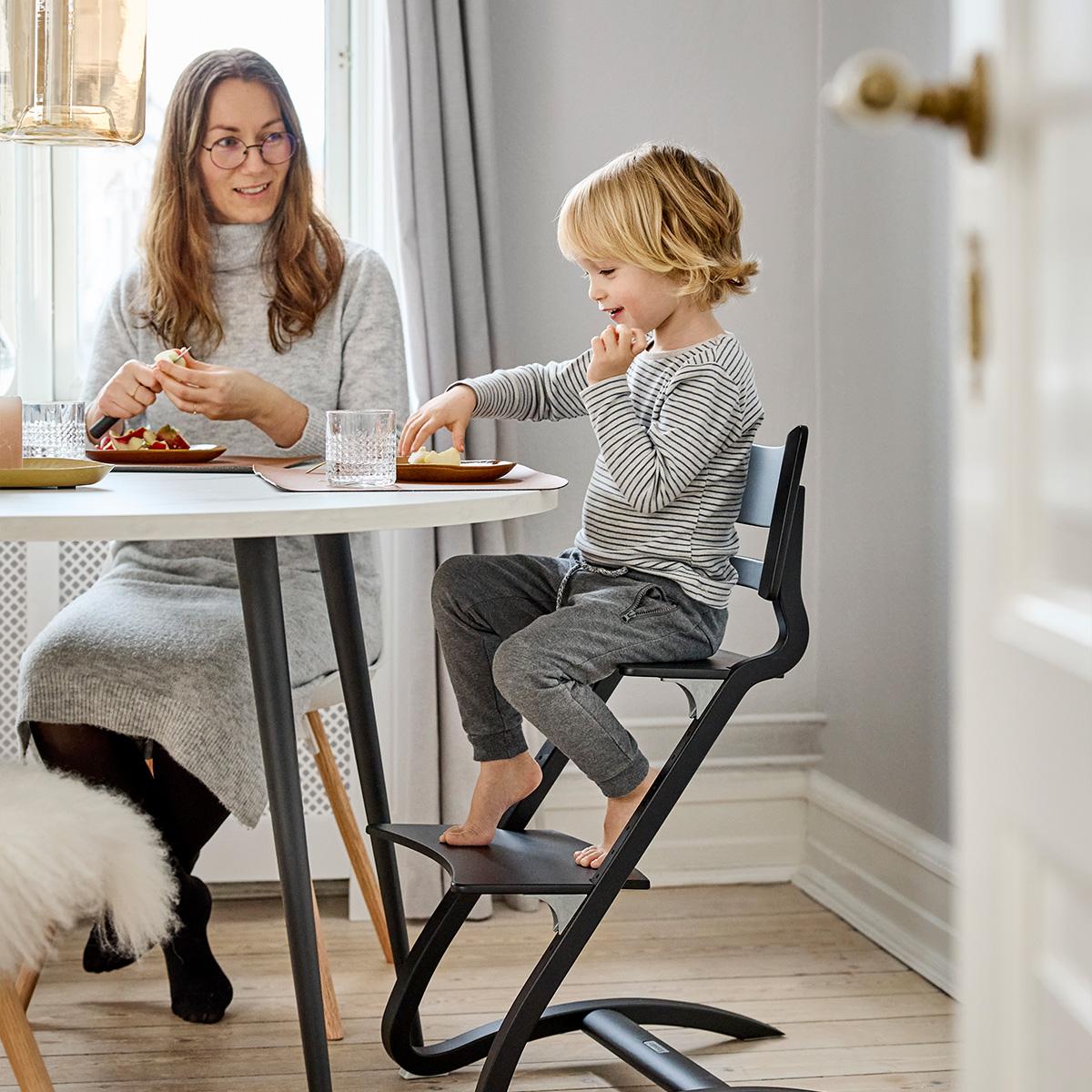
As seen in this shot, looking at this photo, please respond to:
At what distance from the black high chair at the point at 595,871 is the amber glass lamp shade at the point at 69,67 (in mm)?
905

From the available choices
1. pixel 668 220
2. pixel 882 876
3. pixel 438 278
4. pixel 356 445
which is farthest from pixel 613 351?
pixel 882 876

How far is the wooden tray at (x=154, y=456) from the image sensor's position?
179cm

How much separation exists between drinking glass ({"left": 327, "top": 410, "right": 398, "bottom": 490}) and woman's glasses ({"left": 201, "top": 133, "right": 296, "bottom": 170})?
0.86m

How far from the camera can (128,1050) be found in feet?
6.43

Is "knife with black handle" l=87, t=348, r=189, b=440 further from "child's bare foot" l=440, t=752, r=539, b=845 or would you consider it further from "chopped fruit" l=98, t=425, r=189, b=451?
"child's bare foot" l=440, t=752, r=539, b=845

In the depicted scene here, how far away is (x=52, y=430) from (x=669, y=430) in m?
0.79

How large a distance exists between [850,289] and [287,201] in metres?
1.07

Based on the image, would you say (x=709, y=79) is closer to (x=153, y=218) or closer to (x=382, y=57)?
(x=382, y=57)

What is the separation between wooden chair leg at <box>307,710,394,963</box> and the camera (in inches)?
86.9

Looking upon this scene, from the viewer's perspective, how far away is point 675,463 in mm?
1675

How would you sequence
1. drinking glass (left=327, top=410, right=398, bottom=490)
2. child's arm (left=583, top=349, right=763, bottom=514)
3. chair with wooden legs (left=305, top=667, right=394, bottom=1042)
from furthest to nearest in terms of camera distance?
chair with wooden legs (left=305, top=667, right=394, bottom=1042), child's arm (left=583, top=349, right=763, bottom=514), drinking glass (left=327, top=410, right=398, bottom=490)

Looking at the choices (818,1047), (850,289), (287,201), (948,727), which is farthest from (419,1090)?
(850,289)

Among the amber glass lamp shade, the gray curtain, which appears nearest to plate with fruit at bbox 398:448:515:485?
the amber glass lamp shade

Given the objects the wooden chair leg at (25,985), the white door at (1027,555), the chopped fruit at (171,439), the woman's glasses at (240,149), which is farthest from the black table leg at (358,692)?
the white door at (1027,555)
